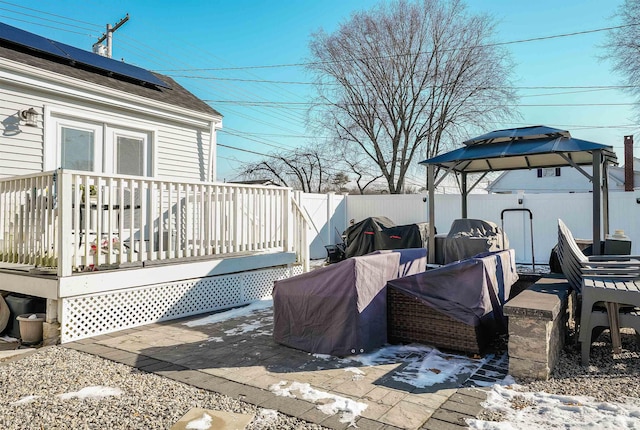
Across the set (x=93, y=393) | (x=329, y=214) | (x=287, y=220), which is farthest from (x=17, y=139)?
(x=329, y=214)

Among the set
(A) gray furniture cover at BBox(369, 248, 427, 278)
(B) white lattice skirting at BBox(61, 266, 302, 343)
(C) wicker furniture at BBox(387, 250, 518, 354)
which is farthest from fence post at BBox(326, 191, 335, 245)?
(C) wicker furniture at BBox(387, 250, 518, 354)

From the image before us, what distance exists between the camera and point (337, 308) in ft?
12.3

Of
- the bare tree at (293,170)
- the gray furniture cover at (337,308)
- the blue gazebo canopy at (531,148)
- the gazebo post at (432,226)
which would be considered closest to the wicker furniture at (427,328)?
the gray furniture cover at (337,308)

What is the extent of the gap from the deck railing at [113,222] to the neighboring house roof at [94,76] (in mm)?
1874

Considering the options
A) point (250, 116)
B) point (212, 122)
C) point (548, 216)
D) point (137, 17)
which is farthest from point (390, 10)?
point (212, 122)

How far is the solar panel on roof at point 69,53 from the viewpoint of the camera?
633cm

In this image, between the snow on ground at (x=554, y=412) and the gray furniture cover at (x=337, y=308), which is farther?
the gray furniture cover at (x=337, y=308)

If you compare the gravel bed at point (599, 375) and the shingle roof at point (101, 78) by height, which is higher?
the shingle roof at point (101, 78)

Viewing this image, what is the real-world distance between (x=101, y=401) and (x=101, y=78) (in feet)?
19.2

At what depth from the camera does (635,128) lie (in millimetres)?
14234

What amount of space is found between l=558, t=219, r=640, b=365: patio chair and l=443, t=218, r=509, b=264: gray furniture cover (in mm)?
2908

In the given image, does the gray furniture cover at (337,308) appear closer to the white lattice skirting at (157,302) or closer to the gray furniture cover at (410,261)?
the gray furniture cover at (410,261)

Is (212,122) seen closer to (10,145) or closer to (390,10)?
(10,145)

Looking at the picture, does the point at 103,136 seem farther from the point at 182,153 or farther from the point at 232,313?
the point at 232,313
